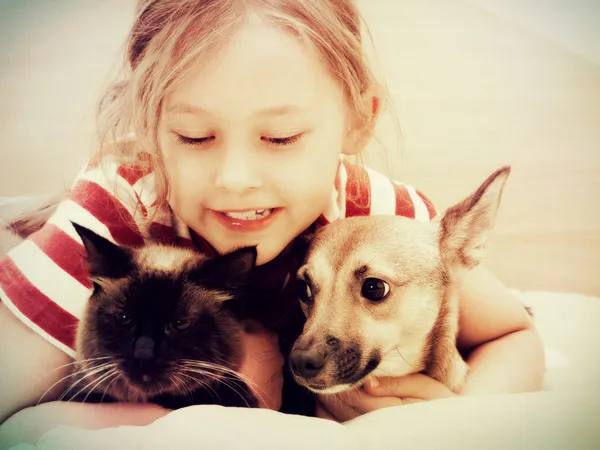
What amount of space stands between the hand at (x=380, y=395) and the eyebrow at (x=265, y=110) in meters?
0.63

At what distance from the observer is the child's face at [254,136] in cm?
96

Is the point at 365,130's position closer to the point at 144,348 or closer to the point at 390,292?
the point at 390,292

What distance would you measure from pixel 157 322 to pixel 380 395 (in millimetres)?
536

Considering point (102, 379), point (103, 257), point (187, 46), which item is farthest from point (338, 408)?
point (187, 46)

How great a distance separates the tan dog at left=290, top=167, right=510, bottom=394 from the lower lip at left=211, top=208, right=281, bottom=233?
0.13 m

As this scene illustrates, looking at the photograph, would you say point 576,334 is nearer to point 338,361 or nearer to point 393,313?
point 393,313

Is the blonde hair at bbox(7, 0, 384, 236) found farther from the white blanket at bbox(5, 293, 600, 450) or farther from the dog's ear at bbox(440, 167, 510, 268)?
the white blanket at bbox(5, 293, 600, 450)

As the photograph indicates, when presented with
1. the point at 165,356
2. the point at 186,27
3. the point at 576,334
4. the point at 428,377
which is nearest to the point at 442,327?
the point at 428,377

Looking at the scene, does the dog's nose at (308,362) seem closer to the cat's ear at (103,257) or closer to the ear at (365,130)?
the cat's ear at (103,257)

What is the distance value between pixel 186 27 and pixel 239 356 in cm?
71

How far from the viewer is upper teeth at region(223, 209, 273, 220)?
1.20 m

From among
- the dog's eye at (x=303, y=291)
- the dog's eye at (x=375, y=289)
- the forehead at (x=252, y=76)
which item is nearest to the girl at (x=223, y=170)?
the forehead at (x=252, y=76)

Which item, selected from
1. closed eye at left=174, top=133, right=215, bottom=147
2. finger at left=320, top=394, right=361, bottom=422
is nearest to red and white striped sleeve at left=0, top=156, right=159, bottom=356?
closed eye at left=174, top=133, right=215, bottom=147

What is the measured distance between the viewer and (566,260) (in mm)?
967
